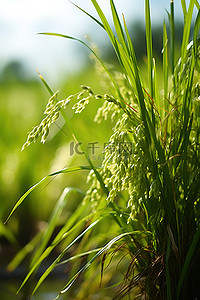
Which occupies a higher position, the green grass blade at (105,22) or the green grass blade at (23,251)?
the green grass blade at (105,22)

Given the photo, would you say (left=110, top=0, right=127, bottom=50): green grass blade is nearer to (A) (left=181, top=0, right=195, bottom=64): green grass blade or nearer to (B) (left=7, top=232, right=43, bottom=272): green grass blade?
(A) (left=181, top=0, right=195, bottom=64): green grass blade

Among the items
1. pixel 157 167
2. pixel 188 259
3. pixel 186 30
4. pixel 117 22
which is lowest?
pixel 188 259

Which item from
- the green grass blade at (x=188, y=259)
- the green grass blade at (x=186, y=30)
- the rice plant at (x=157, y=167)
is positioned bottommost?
the green grass blade at (x=188, y=259)

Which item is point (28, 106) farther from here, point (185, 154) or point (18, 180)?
point (185, 154)

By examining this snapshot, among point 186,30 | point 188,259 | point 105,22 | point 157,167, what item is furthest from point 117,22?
point 188,259

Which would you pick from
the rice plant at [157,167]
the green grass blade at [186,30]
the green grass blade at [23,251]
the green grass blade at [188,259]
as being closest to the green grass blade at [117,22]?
the rice plant at [157,167]

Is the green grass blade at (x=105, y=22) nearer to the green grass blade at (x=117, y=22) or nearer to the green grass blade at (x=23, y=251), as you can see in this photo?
the green grass blade at (x=117, y=22)

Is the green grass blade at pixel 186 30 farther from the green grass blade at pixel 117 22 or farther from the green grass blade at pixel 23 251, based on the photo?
the green grass blade at pixel 23 251

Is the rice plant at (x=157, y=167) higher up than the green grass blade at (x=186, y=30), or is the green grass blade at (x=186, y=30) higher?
the green grass blade at (x=186, y=30)

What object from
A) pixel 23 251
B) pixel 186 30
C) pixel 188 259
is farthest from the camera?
pixel 23 251

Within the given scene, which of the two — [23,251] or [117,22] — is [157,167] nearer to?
[117,22]

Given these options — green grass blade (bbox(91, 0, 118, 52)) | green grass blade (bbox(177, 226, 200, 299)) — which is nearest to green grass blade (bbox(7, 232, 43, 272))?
green grass blade (bbox(177, 226, 200, 299))

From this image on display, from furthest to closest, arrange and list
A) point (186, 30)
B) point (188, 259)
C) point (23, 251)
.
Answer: point (23, 251) < point (186, 30) < point (188, 259)

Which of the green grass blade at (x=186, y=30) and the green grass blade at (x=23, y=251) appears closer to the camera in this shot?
the green grass blade at (x=186, y=30)
